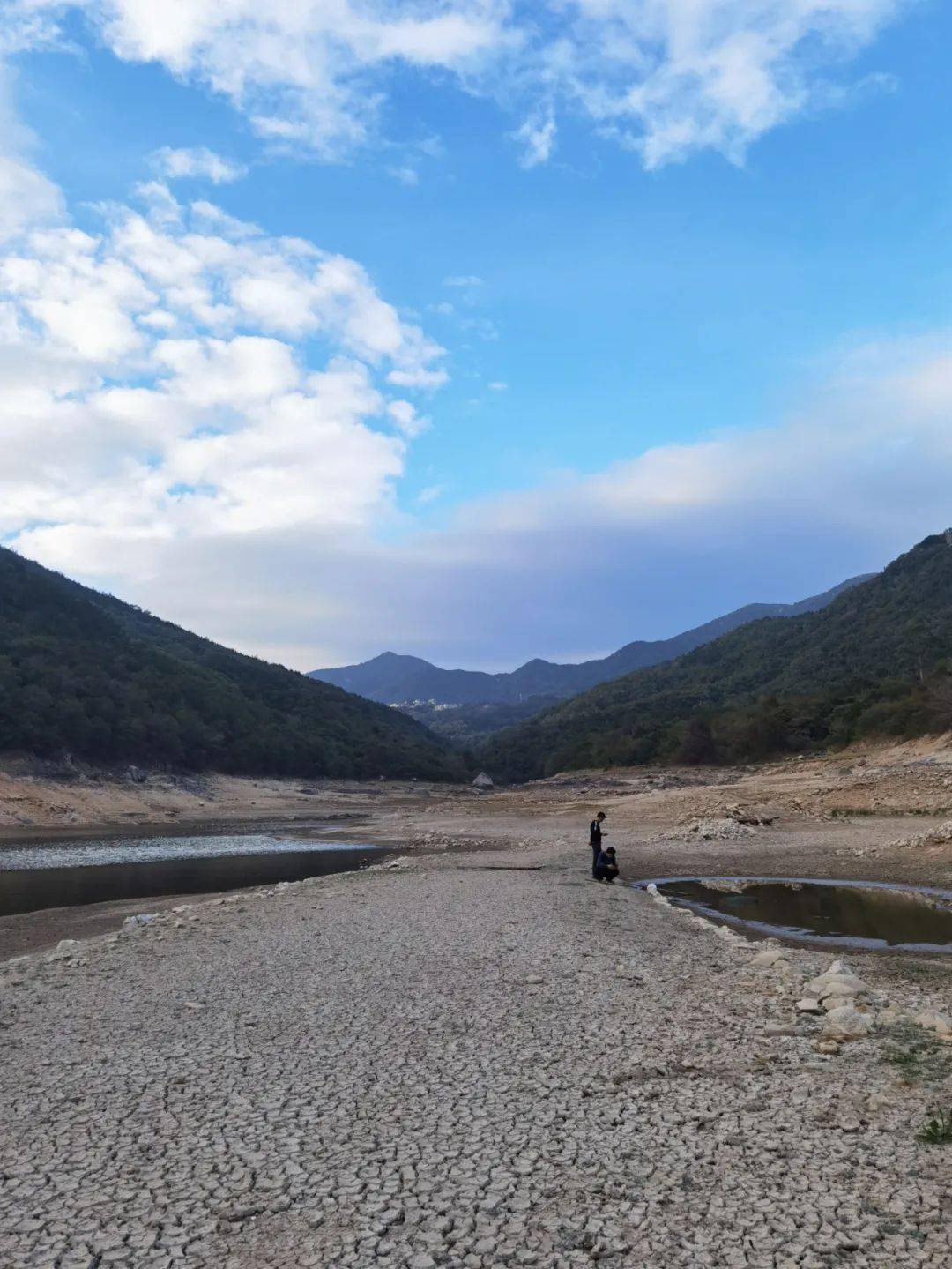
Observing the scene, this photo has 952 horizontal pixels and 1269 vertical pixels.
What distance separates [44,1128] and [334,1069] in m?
2.26

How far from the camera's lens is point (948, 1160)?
5359 mm

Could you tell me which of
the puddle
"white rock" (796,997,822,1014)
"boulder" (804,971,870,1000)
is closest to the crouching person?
the puddle

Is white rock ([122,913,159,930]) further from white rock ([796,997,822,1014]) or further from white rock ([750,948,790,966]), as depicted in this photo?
white rock ([796,997,822,1014])

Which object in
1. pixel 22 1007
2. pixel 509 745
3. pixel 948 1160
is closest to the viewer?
pixel 948 1160

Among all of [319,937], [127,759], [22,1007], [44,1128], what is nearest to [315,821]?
[127,759]

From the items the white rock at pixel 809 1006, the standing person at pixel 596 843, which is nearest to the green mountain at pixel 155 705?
the standing person at pixel 596 843

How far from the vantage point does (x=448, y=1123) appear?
6219 millimetres

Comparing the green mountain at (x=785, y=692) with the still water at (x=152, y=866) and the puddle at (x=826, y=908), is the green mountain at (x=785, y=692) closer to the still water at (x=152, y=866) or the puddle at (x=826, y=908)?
the puddle at (x=826, y=908)

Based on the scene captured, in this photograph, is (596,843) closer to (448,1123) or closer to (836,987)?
(836,987)

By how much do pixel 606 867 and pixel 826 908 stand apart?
5.53 meters

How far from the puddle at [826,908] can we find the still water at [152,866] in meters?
13.0

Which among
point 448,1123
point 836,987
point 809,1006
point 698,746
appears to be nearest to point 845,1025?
point 809,1006

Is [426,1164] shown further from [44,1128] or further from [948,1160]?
[948,1160]

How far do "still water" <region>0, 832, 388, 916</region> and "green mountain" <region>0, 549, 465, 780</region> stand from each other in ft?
92.8
